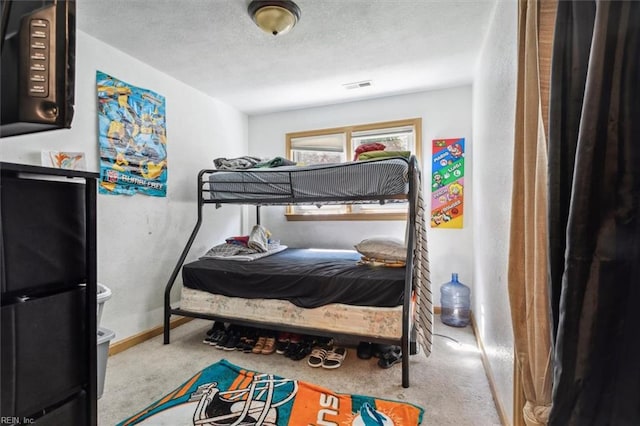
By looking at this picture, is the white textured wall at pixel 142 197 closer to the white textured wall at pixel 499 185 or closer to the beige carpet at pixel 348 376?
the beige carpet at pixel 348 376

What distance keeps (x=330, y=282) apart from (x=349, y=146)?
193 cm

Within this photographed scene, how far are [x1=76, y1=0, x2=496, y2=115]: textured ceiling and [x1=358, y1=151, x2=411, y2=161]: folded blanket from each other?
31.0 inches

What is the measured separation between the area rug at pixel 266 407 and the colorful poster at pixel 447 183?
6.45 feet

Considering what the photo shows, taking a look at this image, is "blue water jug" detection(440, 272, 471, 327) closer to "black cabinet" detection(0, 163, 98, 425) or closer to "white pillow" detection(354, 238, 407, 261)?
"white pillow" detection(354, 238, 407, 261)

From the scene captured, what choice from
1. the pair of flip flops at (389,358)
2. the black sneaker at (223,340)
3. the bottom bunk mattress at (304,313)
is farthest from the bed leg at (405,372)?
the black sneaker at (223,340)

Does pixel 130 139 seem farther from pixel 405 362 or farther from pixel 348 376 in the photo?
pixel 405 362

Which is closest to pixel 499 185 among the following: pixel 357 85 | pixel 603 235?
pixel 603 235

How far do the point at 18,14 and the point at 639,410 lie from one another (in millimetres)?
1441

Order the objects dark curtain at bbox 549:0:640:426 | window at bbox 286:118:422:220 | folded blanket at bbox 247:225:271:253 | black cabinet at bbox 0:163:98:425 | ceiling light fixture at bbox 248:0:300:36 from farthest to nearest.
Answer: window at bbox 286:118:422:220 → folded blanket at bbox 247:225:271:253 → ceiling light fixture at bbox 248:0:300:36 → black cabinet at bbox 0:163:98:425 → dark curtain at bbox 549:0:640:426

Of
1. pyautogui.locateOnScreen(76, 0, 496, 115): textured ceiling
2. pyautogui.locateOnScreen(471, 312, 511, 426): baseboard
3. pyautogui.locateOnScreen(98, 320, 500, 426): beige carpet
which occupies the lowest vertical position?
pyautogui.locateOnScreen(98, 320, 500, 426): beige carpet

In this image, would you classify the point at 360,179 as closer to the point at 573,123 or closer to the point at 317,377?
the point at 317,377

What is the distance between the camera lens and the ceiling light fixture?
5.49 feet

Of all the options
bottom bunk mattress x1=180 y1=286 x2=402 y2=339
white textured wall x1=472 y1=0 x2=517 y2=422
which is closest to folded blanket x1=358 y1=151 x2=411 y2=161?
white textured wall x1=472 y1=0 x2=517 y2=422

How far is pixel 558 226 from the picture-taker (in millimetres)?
681
